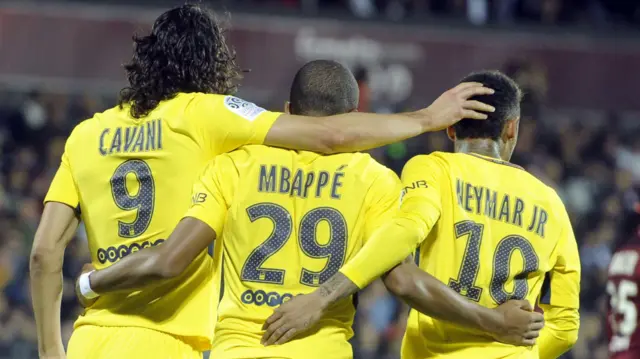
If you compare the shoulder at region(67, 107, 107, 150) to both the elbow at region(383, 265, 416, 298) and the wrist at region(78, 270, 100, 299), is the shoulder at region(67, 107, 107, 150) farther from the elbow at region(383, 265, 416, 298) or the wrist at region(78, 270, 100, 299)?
the elbow at region(383, 265, 416, 298)

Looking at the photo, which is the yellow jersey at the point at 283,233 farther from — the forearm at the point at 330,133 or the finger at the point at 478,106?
the finger at the point at 478,106

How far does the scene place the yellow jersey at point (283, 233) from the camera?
12.8 feet

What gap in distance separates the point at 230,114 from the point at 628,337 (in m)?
2.58

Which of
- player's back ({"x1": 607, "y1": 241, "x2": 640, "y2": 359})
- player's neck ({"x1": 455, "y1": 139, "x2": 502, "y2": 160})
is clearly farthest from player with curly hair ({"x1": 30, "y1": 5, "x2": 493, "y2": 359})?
player's back ({"x1": 607, "y1": 241, "x2": 640, "y2": 359})

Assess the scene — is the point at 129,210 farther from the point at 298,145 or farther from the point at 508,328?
the point at 508,328

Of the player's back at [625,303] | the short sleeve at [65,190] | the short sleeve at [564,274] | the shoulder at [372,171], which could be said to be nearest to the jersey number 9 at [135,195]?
the short sleeve at [65,190]

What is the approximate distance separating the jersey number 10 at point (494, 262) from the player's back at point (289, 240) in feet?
1.08

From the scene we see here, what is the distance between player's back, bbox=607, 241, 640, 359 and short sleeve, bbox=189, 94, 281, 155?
7.65 feet

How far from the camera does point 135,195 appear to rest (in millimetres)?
4168

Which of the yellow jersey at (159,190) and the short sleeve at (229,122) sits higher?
the short sleeve at (229,122)

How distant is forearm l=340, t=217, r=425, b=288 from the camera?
3.83 metres

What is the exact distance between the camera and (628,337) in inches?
219

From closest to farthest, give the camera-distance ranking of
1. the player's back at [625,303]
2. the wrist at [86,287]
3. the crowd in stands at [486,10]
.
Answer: the wrist at [86,287], the player's back at [625,303], the crowd in stands at [486,10]

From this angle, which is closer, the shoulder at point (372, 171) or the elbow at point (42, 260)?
the shoulder at point (372, 171)
